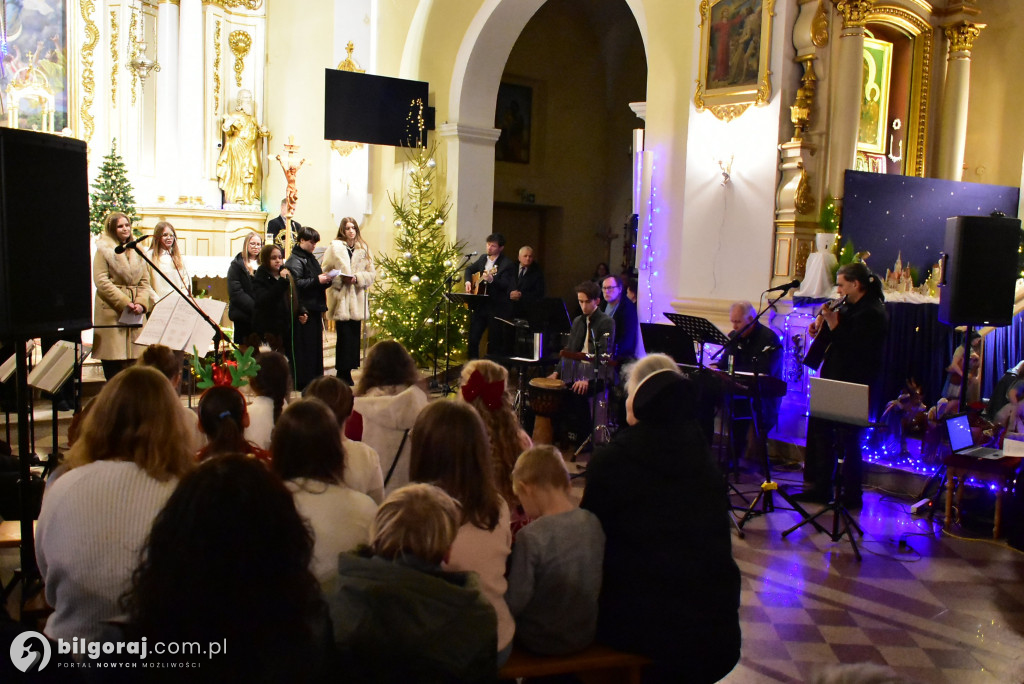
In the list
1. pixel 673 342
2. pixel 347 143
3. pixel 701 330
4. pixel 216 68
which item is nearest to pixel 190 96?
pixel 216 68

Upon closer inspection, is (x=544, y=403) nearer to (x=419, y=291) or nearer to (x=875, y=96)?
(x=419, y=291)

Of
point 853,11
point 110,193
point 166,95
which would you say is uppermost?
point 166,95

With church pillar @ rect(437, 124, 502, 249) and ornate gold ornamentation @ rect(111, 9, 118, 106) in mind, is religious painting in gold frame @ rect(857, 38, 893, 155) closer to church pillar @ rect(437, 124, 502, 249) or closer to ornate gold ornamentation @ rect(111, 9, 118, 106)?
church pillar @ rect(437, 124, 502, 249)

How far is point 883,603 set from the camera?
447 cm

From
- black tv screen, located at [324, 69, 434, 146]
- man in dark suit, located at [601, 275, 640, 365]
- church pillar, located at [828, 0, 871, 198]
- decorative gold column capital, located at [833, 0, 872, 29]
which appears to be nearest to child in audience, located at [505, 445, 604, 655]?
man in dark suit, located at [601, 275, 640, 365]

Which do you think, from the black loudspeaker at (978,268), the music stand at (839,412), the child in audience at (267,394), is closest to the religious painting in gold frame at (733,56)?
the black loudspeaker at (978,268)

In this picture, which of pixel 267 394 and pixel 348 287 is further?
pixel 348 287

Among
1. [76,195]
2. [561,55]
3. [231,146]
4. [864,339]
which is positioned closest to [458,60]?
[561,55]

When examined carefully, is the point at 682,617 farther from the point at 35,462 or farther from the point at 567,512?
the point at 35,462

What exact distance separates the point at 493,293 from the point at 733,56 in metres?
3.30

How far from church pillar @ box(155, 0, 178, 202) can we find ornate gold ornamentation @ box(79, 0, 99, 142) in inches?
34.8

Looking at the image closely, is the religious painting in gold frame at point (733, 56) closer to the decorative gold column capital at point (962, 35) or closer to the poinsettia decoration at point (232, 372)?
the decorative gold column capital at point (962, 35)

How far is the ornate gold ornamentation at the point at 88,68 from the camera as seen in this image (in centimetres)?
1272

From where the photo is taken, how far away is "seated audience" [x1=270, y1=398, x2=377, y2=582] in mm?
2576
